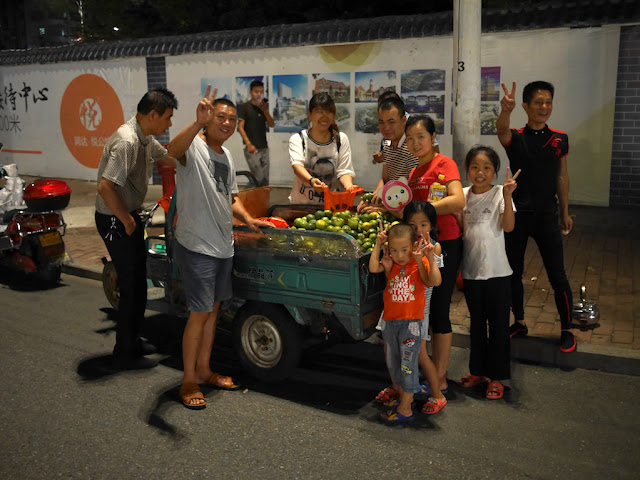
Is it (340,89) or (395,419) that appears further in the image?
(340,89)

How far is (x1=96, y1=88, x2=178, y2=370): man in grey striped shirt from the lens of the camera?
481cm

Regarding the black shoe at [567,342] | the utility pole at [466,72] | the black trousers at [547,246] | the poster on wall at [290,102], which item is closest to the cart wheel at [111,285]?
the utility pole at [466,72]

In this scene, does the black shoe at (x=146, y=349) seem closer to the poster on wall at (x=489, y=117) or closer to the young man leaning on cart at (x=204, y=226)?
the young man leaning on cart at (x=204, y=226)

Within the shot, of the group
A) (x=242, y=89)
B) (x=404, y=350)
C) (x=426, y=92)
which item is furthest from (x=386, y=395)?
(x=242, y=89)

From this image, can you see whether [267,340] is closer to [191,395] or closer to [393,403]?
[191,395]

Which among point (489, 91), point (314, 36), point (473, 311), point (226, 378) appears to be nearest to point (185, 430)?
point (226, 378)

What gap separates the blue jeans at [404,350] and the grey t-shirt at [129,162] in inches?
86.9

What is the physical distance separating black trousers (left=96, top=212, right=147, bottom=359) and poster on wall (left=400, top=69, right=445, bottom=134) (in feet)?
24.7

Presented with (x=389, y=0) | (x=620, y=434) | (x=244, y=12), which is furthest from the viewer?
(x=244, y=12)

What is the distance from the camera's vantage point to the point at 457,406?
448cm

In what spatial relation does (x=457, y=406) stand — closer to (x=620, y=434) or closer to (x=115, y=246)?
(x=620, y=434)

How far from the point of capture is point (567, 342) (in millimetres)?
5137

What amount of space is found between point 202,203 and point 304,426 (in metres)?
1.63

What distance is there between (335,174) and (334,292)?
1.64 metres
